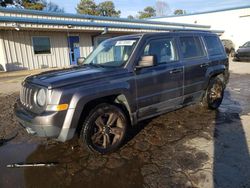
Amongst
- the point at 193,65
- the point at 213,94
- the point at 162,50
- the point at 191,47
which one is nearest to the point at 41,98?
the point at 162,50

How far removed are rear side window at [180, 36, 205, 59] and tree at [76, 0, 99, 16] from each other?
51.9 m

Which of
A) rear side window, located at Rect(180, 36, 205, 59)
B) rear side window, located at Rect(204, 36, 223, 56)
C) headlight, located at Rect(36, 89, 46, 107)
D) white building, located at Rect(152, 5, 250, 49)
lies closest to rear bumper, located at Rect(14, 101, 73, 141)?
headlight, located at Rect(36, 89, 46, 107)

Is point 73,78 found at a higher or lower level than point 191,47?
lower

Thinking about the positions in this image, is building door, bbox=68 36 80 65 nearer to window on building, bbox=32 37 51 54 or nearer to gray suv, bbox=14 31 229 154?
window on building, bbox=32 37 51 54

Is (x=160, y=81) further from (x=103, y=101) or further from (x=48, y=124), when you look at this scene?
(x=48, y=124)

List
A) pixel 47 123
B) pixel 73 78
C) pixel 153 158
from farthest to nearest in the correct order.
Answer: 1. pixel 153 158
2. pixel 73 78
3. pixel 47 123

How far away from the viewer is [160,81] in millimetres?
4395

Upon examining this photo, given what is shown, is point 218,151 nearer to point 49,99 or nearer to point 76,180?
point 76,180

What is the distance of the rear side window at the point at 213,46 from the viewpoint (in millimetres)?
5656

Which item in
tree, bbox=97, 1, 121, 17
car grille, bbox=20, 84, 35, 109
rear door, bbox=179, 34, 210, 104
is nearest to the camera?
car grille, bbox=20, 84, 35, 109

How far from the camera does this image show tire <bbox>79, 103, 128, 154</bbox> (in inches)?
144

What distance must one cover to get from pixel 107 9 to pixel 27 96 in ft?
193

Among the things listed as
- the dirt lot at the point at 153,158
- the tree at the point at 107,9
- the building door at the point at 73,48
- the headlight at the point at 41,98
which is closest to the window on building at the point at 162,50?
the dirt lot at the point at 153,158

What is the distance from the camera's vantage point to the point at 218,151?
383 cm
